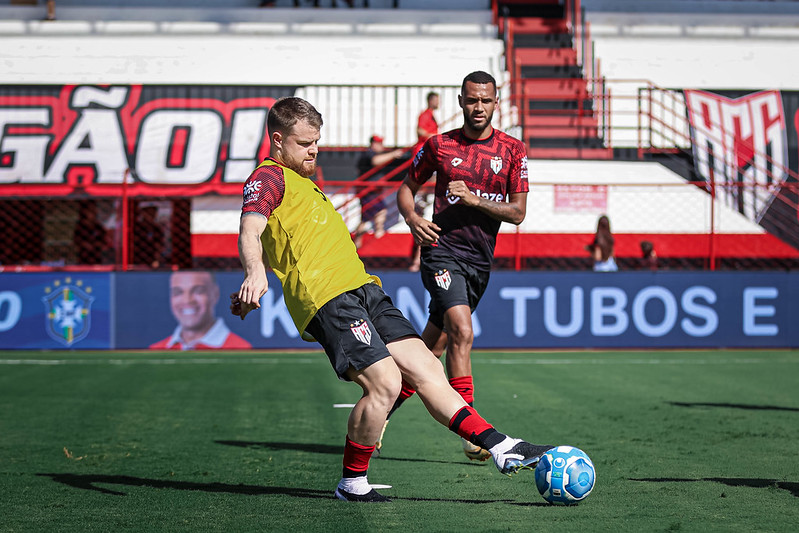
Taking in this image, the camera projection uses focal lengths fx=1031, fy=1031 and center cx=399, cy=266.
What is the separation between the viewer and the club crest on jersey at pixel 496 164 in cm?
629

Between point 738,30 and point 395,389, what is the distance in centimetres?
2133

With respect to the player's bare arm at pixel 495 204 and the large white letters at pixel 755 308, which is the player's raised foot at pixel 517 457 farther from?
the large white letters at pixel 755 308

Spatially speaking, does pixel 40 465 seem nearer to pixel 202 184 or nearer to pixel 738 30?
pixel 202 184

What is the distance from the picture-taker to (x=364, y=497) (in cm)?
477

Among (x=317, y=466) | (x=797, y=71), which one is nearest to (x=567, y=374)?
(x=317, y=466)

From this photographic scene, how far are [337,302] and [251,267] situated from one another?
59cm

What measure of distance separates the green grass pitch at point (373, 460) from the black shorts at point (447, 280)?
0.91 m

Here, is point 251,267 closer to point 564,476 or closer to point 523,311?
point 564,476

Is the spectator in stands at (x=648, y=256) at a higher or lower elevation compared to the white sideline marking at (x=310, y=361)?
higher

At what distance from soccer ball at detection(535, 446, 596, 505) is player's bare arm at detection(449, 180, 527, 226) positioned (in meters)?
1.90

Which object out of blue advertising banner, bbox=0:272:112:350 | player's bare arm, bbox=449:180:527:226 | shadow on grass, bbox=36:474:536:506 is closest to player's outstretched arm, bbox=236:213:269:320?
shadow on grass, bbox=36:474:536:506

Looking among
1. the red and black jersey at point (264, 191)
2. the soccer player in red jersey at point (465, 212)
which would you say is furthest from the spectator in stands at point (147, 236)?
the red and black jersey at point (264, 191)

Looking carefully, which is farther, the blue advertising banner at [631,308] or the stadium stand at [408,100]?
the stadium stand at [408,100]

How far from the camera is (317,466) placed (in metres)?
5.83
